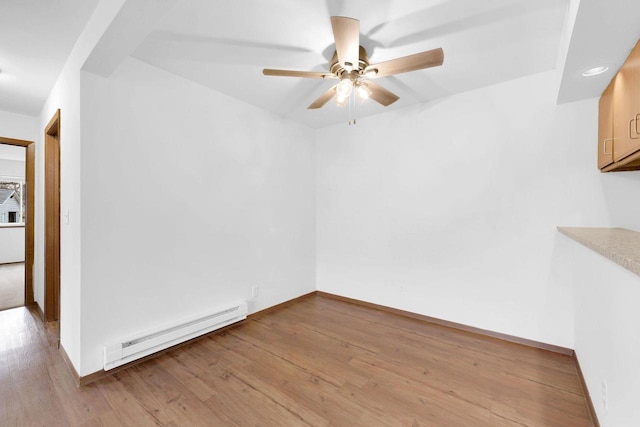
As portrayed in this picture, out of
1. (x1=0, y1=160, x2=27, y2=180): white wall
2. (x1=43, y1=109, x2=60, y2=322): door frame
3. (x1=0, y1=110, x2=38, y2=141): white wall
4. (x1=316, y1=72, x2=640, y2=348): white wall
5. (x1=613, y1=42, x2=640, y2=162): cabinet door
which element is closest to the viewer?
(x1=613, y1=42, x2=640, y2=162): cabinet door

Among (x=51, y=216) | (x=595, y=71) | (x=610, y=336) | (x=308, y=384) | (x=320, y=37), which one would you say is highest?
(x=320, y=37)

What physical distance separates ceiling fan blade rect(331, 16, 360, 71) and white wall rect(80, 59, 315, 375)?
1.61 m

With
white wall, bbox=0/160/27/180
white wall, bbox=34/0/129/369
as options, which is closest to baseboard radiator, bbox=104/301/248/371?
white wall, bbox=34/0/129/369

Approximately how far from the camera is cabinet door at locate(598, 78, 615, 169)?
1862 millimetres

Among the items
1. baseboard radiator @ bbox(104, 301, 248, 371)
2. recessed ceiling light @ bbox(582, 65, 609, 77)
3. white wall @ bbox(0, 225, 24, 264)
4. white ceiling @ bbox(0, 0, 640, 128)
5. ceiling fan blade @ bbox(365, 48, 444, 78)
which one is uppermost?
white ceiling @ bbox(0, 0, 640, 128)

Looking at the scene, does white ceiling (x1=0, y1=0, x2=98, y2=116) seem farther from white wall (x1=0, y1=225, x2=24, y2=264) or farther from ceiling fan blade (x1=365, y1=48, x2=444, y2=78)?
white wall (x1=0, y1=225, x2=24, y2=264)

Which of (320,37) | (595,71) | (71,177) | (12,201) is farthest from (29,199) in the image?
(595,71)

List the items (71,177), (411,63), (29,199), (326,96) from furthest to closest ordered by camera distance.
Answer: (29,199), (326,96), (71,177), (411,63)

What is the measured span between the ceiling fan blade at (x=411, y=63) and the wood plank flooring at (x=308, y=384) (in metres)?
2.20

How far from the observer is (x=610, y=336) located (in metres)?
1.32

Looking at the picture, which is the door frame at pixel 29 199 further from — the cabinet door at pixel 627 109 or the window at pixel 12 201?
the cabinet door at pixel 627 109

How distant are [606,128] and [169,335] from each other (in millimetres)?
3757

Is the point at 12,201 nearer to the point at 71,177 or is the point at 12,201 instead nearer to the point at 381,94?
the point at 71,177

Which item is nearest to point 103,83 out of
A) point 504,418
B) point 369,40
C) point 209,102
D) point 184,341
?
point 209,102
